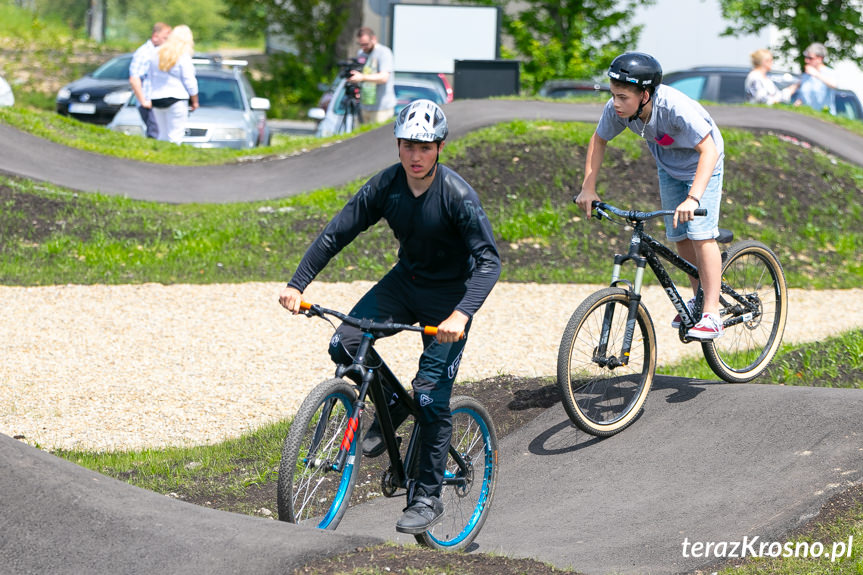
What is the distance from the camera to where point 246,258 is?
11617mm

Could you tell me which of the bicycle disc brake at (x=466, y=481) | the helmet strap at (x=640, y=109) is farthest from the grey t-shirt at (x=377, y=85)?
the bicycle disc brake at (x=466, y=481)

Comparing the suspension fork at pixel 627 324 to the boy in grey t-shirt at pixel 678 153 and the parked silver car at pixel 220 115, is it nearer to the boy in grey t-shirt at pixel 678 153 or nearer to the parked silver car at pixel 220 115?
the boy in grey t-shirt at pixel 678 153

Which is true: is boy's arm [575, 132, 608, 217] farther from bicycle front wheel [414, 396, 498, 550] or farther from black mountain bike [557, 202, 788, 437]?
bicycle front wheel [414, 396, 498, 550]

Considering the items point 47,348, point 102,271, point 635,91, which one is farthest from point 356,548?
point 102,271

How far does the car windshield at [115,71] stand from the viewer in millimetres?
23344

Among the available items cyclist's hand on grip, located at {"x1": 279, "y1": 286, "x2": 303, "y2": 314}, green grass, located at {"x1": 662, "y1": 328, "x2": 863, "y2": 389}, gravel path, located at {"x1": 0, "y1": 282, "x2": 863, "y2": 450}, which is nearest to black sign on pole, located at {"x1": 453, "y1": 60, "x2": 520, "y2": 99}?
gravel path, located at {"x1": 0, "y1": 282, "x2": 863, "y2": 450}

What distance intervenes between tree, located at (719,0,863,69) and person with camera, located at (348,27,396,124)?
11447 millimetres

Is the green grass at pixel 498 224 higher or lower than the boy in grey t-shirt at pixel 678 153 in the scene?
lower

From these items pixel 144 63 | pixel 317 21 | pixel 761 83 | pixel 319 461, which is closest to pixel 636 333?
pixel 319 461

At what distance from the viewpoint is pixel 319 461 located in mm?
4328

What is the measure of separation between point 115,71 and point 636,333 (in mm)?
19591

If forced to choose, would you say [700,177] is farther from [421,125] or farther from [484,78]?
[484,78]

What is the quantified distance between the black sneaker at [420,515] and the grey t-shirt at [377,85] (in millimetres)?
12297

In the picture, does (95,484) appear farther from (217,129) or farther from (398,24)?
(398,24)
